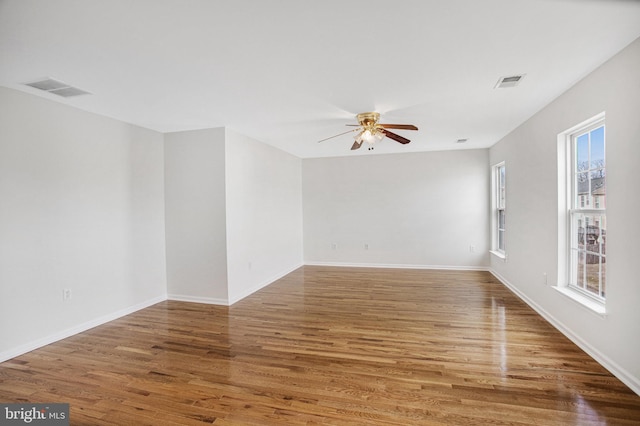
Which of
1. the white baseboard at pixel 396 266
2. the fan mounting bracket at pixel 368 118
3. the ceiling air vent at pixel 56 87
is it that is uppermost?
the ceiling air vent at pixel 56 87

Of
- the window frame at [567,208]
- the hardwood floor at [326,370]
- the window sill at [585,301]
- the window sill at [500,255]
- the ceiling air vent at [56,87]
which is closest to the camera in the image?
the hardwood floor at [326,370]

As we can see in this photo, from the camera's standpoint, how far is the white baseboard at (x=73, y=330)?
2.68 metres

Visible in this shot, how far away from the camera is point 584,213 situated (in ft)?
9.22

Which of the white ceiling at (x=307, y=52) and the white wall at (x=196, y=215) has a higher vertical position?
the white ceiling at (x=307, y=52)

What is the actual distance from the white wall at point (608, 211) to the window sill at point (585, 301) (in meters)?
0.05

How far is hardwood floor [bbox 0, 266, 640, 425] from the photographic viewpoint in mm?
1894

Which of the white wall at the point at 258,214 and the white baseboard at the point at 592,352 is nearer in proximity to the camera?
the white baseboard at the point at 592,352

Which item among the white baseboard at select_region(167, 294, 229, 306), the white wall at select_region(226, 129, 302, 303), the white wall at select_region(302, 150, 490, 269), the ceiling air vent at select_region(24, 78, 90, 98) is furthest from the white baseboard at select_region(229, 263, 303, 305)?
the ceiling air vent at select_region(24, 78, 90, 98)

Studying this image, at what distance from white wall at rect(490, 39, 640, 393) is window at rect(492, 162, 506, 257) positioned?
1542mm

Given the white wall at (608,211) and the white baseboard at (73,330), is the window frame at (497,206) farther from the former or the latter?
the white baseboard at (73,330)

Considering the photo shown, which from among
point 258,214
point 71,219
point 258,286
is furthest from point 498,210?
point 71,219

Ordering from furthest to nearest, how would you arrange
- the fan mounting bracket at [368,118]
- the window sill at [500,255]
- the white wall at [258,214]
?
the window sill at [500,255], the white wall at [258,214], the fan mounting bracket at [368,118]

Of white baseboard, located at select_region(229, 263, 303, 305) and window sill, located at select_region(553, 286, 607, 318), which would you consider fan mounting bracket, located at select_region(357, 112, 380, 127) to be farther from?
white baseboard, located at select_region(229, 263, 303, 305)

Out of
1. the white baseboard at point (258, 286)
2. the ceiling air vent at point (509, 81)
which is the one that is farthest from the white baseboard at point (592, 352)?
the white baseboard at point (258, 286)
